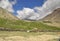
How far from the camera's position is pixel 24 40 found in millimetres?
68000

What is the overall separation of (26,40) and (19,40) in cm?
295

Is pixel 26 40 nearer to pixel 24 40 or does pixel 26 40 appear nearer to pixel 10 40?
pixel 24 40

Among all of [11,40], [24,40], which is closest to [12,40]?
[11,40]

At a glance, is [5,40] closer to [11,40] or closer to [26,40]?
[11,40]

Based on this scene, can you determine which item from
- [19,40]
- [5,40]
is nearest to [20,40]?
[19,40]

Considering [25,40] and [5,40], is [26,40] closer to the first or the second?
[25,40]

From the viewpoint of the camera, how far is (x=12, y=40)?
64812mm

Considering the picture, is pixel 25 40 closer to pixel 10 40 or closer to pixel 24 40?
pixel 24 40

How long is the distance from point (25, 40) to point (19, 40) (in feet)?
8.56

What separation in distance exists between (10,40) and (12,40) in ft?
2.59

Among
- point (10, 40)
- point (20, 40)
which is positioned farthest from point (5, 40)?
point (20, 40)

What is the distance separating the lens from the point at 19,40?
6681cm

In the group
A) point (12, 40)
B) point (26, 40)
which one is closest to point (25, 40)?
point (26, 40)

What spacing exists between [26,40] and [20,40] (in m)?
2.52
